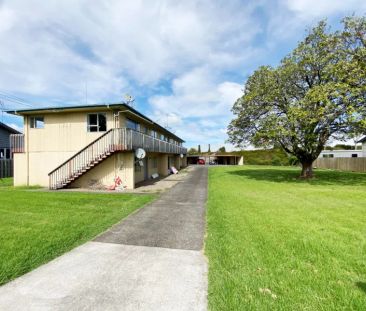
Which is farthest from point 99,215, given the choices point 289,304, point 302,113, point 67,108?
point 302,113

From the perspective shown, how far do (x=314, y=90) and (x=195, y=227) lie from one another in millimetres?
13855

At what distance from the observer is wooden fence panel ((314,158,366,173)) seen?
2863cm

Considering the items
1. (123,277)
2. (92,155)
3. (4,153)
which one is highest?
(4,153)

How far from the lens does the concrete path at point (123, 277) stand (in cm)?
310

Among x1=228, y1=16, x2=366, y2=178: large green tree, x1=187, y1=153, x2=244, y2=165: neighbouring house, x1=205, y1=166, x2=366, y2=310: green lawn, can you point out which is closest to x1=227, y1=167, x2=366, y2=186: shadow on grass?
x1=228, y1=16, x2=366, y2=178: large green tree

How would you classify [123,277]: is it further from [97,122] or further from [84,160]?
[97,122]

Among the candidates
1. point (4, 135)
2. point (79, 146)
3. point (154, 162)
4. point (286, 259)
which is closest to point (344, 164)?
point (154, 162)

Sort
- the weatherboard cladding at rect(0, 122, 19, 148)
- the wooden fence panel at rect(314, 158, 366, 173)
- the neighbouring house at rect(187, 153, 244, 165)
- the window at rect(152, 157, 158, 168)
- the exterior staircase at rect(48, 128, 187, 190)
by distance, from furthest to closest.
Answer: the neighbouring house at rect(187, 153, 244, 165) → the wooden fence panel at rect(314, 158, 366, 173) → the weatherboard cladding at rect(0, 122, 19, 148) → the window at rect(152, 157, 158, 168) → the exterior staircase at rect(48, 128, 187, 190)

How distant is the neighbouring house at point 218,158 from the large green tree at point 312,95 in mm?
35213

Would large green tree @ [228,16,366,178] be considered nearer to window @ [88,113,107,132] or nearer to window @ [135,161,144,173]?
window @ [135,161,144,173]

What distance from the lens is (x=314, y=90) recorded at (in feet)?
50.9

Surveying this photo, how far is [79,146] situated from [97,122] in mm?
2067

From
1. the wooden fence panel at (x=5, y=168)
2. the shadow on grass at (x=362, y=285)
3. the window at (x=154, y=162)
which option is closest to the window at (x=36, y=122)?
the wooden fence panel at (x=5, y=168)

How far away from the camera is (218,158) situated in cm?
6266
